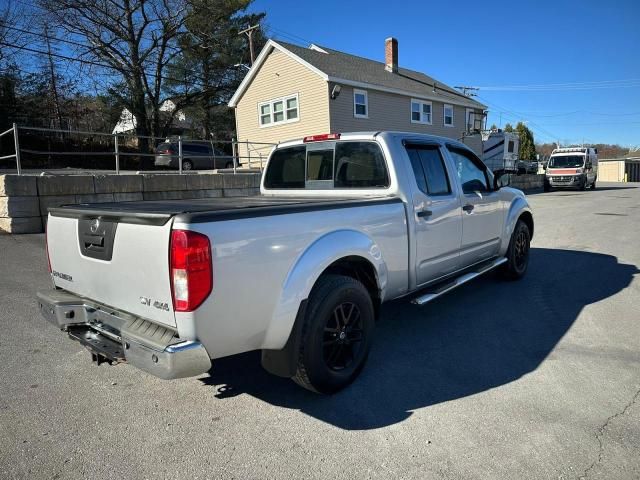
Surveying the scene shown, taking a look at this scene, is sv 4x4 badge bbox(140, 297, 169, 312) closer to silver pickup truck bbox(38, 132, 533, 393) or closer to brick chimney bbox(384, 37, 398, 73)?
silver pickup truck bbox(38, 132, 533, 393)

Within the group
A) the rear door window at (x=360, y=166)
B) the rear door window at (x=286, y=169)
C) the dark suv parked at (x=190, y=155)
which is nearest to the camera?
the rear door window at (x=360, y=166)

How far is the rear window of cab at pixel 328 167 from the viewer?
4.18 metres

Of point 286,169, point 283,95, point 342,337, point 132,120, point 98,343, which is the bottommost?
point 342,337

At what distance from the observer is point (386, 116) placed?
24125 mm

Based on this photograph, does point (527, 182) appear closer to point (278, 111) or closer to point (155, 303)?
point (278, 111)

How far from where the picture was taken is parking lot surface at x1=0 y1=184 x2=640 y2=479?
8.21 feet

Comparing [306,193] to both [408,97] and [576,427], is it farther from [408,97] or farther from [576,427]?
[408,97]

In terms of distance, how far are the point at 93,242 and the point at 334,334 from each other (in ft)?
5.74

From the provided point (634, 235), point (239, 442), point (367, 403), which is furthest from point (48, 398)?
point (634, 235)

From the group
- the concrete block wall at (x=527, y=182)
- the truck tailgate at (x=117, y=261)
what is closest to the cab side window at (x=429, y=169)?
the truck tailgate at (x=117, y=261)

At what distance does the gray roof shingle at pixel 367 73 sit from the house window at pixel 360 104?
62cm

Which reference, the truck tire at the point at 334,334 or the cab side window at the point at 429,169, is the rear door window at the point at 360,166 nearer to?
the cab side window at the point at 429,169

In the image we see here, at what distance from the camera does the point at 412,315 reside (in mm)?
4965

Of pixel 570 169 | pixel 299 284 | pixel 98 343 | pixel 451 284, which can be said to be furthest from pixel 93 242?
pixel 570 169
